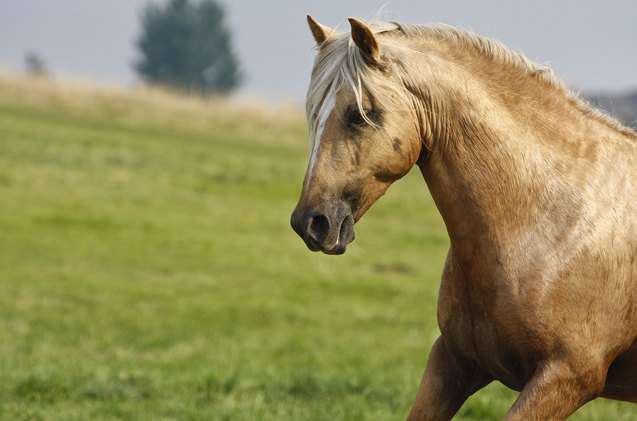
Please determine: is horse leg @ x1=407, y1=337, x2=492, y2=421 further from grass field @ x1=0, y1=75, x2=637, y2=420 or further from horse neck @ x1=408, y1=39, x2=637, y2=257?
grass field @ x1=0, y1=75, x2=637, y2=420

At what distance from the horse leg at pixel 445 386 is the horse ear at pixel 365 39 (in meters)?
1.26

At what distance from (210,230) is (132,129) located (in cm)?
1475

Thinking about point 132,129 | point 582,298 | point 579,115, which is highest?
point 579,115

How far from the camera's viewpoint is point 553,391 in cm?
386

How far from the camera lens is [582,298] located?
3.96 meters

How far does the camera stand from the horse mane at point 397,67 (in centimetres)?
384

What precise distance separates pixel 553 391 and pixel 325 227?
1041mm

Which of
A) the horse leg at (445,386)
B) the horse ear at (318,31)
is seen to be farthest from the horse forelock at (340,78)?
the horse leg at (445,386)

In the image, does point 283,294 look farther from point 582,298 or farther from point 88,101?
point 88,101

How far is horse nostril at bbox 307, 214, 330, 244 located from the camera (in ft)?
12.2

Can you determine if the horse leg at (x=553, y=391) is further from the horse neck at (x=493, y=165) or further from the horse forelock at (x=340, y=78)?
the horse forelock at (x=340, y=78)

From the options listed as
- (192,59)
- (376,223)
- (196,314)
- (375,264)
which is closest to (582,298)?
(196,314)

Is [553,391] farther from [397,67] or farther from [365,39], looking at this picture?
[365,39]

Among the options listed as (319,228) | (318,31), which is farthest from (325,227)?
(318,31)
